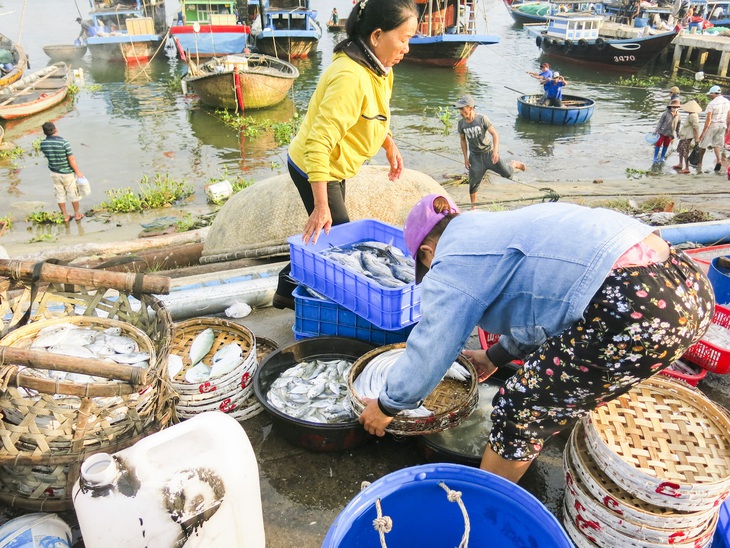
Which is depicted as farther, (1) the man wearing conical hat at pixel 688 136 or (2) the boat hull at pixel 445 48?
(2) the boat hull at pixel 445 48

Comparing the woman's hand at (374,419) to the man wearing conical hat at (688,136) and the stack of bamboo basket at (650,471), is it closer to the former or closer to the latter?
the stack of bamboo basket at (650,471)

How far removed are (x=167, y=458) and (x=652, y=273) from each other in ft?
6.32

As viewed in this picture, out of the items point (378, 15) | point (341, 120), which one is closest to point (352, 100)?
point (341, 120)

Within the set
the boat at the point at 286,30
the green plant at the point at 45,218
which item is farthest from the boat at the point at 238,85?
the green plant at the point at 45,218

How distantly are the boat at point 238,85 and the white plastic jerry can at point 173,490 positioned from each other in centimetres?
1842

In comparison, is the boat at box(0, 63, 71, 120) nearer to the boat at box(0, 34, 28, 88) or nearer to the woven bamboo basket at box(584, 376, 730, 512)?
the boat at box(0, 34, 28, 88)

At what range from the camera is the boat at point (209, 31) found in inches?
1026

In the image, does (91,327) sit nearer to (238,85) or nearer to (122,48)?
(238,85)

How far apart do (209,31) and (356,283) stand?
26.9 meters

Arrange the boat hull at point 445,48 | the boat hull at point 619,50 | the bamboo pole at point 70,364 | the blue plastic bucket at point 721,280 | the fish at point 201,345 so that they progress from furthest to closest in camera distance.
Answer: the boat hull at point 445,48, the boat hull at point 619,50, the blue plastic bucket at point 721,280, the fish at point 201,345, the bamboo pole at point 70,364

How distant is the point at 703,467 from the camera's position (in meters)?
2.42

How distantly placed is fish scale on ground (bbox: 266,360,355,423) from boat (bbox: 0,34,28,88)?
71.0 ft

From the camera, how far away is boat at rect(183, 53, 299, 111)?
739 inches

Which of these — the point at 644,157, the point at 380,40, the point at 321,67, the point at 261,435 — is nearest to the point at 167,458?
the point at 261,435
